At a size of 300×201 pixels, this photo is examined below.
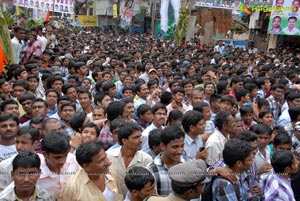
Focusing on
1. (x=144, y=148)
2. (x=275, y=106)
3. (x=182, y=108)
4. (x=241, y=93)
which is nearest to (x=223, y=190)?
(x=144, y=148)

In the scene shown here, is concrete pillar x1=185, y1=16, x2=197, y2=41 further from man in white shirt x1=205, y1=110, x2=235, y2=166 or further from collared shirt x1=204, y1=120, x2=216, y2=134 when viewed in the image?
man in white shirt x1=205, y1=110, x2=235, y2=166

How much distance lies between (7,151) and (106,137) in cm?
109

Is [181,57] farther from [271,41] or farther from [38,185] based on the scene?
[38,185]

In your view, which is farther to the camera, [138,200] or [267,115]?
[267,115]

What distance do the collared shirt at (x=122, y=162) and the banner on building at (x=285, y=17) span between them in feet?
47.3

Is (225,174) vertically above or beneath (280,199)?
above

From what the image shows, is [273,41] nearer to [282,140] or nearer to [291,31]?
[291,31]

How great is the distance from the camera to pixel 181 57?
12836 millimetres

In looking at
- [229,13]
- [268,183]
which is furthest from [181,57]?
[229,13]

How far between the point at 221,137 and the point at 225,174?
1290 mm

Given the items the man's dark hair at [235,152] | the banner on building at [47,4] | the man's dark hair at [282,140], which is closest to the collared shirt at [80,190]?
the man's dark hair at [235,152]

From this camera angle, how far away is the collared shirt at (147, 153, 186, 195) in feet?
10.3

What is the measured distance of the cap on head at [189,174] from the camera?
246cm

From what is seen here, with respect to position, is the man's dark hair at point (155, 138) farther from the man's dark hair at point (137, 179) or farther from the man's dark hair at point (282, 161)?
the man's dark hair at point (282, 161)
